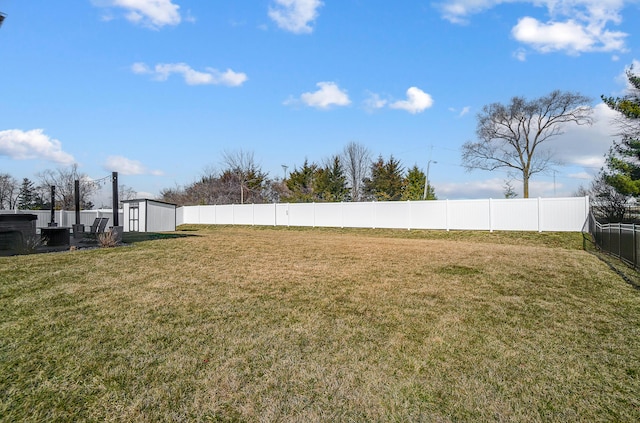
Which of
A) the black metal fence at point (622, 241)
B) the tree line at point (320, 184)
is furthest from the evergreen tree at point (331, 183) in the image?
the black metal fence at point (622, 241)

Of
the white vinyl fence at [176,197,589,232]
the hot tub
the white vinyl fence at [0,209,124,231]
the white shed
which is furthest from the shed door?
the hot tub

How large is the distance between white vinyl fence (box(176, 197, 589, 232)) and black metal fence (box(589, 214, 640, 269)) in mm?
3461

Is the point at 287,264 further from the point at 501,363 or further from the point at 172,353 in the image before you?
the point at 501,363

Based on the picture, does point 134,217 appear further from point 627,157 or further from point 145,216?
point 627,157

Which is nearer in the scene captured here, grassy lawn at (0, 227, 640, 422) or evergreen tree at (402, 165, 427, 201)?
grassy lawn at (0, 227, 640, 422)

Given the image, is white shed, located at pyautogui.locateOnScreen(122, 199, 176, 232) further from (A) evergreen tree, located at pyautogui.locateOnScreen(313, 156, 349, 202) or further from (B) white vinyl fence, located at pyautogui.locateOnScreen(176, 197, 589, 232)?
(A) evergreen tree, located at pyautogui.locateOnScreen(313, 156, 349, 202)

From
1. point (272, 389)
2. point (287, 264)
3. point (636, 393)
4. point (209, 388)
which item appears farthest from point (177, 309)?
point (636, 393)

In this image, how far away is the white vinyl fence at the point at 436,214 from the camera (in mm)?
14828

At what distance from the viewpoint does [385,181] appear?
3559 centimetres

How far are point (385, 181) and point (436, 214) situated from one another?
17.8m

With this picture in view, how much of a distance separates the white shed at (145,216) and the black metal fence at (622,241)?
2274cm

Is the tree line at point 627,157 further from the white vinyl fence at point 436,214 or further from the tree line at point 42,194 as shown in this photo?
the tree line at point 42,194

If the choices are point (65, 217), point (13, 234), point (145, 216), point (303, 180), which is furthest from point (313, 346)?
point (303, 180)

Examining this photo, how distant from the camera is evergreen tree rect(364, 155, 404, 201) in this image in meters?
35.6
